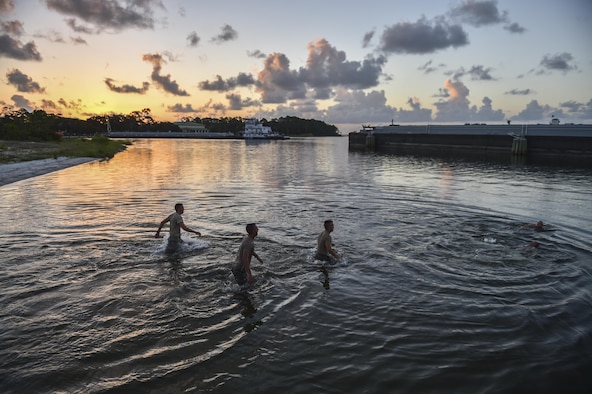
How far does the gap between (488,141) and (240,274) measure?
2867 inches

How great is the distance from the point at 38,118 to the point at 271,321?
105238 mm

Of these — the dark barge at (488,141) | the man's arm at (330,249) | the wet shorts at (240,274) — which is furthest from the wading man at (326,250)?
the dark barge at (488,141)

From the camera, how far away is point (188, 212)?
2170 centimetres

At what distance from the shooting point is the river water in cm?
737

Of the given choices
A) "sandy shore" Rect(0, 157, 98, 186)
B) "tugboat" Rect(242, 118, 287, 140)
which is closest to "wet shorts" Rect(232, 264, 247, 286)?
"sandy shore" Rect(0, 157, 98, 186)

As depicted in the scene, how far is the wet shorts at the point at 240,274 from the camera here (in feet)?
36.0

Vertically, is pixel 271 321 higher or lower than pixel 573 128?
lower

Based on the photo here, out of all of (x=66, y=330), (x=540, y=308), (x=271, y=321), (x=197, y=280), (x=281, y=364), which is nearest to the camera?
(x=281, y=364)

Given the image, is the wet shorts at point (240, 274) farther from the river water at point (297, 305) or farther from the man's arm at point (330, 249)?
the man's arm at point (330, 249)

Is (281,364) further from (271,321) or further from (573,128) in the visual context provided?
(573,128)

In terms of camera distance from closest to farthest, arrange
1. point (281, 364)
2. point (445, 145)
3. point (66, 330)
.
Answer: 1. point (281, 364)
2. point (66, 330)
3. point (445, 145)

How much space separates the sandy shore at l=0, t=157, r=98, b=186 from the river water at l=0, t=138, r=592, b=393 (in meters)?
15.8

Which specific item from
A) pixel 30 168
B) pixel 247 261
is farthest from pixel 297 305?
pixel 30 168

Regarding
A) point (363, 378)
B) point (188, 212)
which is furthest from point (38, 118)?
point (363, 378)
